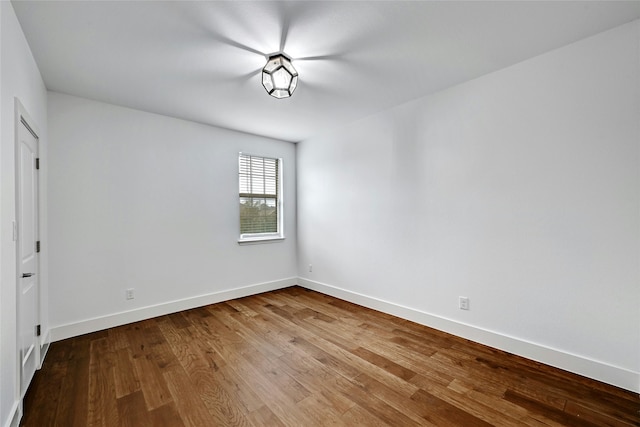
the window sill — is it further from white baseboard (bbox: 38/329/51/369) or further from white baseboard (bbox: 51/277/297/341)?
white baseboard (bbox: 38/329/51/369)

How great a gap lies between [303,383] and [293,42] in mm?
2576

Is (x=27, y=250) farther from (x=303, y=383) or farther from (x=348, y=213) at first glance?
(x=348, y=213)

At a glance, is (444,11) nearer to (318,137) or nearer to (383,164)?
(383,164)

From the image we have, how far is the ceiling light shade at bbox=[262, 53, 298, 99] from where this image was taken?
7.23ft

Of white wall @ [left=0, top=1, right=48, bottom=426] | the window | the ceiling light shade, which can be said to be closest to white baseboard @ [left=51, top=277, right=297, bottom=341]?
the window

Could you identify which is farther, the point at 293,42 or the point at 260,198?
the point at 260,198

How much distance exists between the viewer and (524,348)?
241 centimetres

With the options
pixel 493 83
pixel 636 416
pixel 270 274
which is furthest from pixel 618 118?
pixel 270 274

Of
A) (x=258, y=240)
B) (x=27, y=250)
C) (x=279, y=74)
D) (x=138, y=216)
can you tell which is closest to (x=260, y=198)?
(x=258, y=240)

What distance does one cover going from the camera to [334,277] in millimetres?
4242

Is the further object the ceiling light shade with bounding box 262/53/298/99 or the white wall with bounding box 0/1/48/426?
the ceiling light shade with bounding box 262/53/298/99

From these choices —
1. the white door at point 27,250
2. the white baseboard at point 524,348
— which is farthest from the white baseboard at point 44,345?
the white baseboard at point 524,348

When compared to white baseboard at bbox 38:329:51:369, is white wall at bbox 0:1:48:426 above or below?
above

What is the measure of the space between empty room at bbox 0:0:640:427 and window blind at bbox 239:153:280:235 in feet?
1.63
